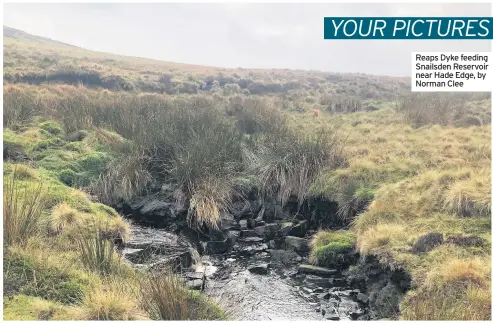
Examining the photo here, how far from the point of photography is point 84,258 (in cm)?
585

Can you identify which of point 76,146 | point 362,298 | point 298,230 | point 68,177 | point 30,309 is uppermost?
point 76,146

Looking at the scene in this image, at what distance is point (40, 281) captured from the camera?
5.29m

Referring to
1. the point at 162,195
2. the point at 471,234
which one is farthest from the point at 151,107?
the point at 471,234

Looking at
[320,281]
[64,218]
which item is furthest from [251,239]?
[64,218]

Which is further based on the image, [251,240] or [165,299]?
[251,240]

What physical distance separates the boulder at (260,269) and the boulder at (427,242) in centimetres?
260

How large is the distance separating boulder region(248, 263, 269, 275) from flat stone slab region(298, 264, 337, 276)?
639 mm

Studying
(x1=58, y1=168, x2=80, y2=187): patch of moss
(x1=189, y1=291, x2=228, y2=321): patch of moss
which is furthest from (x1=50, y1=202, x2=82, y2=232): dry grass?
(x1=58, y1=168, x2=80, y2=187): patch of moss

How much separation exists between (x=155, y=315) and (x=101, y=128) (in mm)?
10449

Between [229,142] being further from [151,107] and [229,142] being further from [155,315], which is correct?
[155,315]

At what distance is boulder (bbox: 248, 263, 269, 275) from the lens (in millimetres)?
8258

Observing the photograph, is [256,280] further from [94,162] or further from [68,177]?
[94,162]

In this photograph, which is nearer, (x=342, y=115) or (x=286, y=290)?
(x=286, y=290)

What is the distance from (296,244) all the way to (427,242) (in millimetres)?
2687
